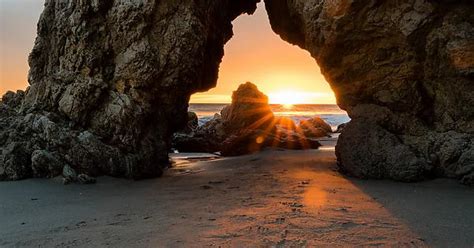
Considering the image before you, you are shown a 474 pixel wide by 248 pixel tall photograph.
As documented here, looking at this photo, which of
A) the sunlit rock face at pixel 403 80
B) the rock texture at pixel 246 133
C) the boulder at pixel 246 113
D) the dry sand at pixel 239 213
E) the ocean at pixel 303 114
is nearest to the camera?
the dry sand at pixel 239 213

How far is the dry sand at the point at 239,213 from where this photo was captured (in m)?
3.83

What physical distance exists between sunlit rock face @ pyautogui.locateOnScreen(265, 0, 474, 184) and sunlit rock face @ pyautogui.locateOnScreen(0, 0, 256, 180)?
9.37ft

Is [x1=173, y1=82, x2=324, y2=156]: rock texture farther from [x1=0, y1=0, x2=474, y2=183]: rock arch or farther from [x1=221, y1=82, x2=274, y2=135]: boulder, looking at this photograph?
[x1=0, y1=0, x2=474, y2=183]: rock arch

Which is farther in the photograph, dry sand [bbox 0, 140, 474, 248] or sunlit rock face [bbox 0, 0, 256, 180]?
sunlit rock face [bbox 0, 0, 256, 180]

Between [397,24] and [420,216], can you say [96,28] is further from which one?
[420,216]

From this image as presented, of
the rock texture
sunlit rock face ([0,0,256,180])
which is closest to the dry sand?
sunlit rock face ([0,0,256,180])

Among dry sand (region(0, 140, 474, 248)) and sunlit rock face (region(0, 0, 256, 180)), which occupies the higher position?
sunlit rock face (region(0, 0, 256, 180))

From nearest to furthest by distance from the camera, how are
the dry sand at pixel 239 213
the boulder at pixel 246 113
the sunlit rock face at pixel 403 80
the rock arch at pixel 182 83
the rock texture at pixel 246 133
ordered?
the dry sand at pixel 239 213, the sunlit rock face at pixel 403 80, the rock arch at pixel 182 83, the rock texture at pixel 246 133, the boulder at pixel 246 113

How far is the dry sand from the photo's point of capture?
3828 mm

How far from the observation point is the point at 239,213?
4.68 m

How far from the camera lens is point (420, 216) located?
450cm

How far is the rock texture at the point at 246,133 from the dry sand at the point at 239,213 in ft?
16.1

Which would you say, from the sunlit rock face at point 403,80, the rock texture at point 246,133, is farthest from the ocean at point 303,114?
the sunlit rock face at point 403,80

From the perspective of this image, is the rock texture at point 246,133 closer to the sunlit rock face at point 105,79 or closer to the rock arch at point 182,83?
the rock arch at point 182,83
